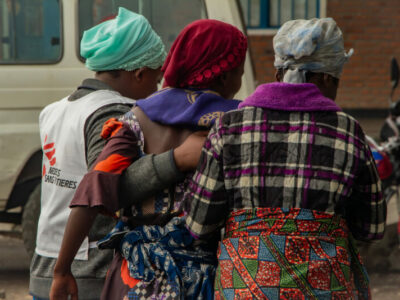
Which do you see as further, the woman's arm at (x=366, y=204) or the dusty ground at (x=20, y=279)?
the dusty ground at (x=20, y=279)

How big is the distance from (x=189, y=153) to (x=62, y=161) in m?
0.72

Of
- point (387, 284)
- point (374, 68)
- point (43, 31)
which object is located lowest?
point (387, 284)

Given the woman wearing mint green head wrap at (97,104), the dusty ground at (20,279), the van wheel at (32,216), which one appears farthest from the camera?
the dusty ground at (20,279)

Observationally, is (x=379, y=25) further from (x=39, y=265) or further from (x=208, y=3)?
(x=39, y=265)

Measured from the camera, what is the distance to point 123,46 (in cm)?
267

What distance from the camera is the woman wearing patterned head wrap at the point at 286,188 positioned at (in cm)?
199

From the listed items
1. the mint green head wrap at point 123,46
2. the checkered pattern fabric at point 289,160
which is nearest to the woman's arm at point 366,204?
the checkered pattern fabric at point 289,160

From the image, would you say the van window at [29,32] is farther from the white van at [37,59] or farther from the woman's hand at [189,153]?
the woman's hand at [189,153]

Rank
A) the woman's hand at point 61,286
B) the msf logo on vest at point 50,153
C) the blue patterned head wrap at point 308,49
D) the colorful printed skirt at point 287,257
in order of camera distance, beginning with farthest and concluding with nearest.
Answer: the msf logo on vest at point 50,153 → the woman's hand at point 61,286 → the blue patterned head wrap at point 308,49 → the colorful printed skirt at point 287,257

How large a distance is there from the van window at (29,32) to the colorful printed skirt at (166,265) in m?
3.27

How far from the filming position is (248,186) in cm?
201

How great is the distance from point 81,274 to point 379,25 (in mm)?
9357

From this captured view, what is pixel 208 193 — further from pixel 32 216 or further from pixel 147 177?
pixel 32 216

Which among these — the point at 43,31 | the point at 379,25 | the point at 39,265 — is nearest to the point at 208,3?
the point at 43,31
